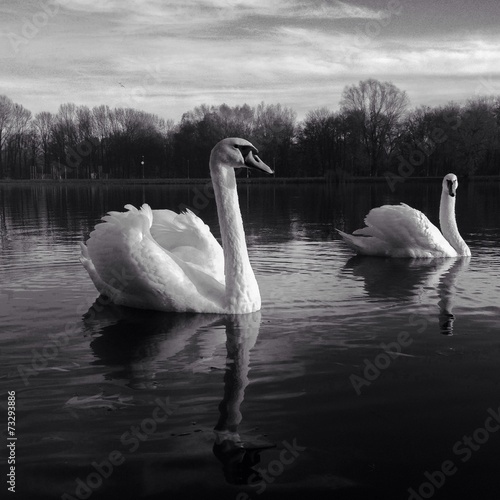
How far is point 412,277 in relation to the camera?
12.1m

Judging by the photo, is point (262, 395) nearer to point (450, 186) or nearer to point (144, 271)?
point (144, 271)

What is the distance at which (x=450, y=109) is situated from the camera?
103312 mm

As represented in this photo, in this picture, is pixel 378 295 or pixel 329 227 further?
pixel 329 227

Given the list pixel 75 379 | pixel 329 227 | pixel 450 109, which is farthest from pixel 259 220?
pixel 450 109

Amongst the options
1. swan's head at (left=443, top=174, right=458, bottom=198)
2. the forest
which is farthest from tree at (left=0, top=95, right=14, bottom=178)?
swan's head at (left=443, top=174, right=458, bottom=198)

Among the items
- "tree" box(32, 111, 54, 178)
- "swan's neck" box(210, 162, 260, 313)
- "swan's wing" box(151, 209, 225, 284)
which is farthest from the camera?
"tree" box(32, 111, 54, 178)

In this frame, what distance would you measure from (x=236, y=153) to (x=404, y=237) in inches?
283

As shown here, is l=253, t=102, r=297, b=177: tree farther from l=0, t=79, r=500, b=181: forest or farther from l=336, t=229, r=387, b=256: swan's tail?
l=336, t=229, r=387, b=256: swan's tail

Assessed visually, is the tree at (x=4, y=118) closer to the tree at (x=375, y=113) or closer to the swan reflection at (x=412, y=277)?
the tree at (x=375, y=113)

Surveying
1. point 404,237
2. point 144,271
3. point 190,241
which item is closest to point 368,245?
point 404,237

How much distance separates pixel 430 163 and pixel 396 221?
9742 cm

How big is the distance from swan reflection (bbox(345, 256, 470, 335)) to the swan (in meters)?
2.49

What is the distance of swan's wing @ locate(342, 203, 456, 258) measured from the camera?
14367mm

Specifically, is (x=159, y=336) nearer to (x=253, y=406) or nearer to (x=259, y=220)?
(x=253, y=406)
